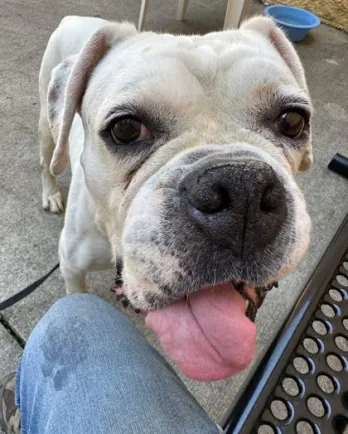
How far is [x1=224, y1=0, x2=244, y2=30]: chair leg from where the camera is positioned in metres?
3.99

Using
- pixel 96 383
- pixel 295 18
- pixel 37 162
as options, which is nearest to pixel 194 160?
pixel 96 383

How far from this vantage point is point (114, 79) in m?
1.50

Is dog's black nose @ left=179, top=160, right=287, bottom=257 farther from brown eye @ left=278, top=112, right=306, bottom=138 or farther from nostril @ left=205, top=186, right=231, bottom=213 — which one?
brown eye @ left=278, top=112, right=306, bottom=138

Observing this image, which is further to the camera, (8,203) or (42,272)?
(8,203)

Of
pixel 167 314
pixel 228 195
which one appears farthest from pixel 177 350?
pixel 228 195

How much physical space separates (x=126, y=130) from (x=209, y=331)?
0.66 meters

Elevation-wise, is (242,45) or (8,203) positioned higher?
(242,45)

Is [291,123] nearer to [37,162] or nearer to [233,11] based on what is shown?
[37,162]

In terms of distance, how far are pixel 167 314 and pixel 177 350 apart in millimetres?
106

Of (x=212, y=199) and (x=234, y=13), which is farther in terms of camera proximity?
(x=234, y=13)

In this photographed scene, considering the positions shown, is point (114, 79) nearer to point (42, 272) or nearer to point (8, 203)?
point (42, 272)

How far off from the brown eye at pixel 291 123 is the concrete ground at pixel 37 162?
0.88m

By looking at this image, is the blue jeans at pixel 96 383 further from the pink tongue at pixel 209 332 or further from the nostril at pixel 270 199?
the nostril at pixel 270 199

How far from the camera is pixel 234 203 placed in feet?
3.57
